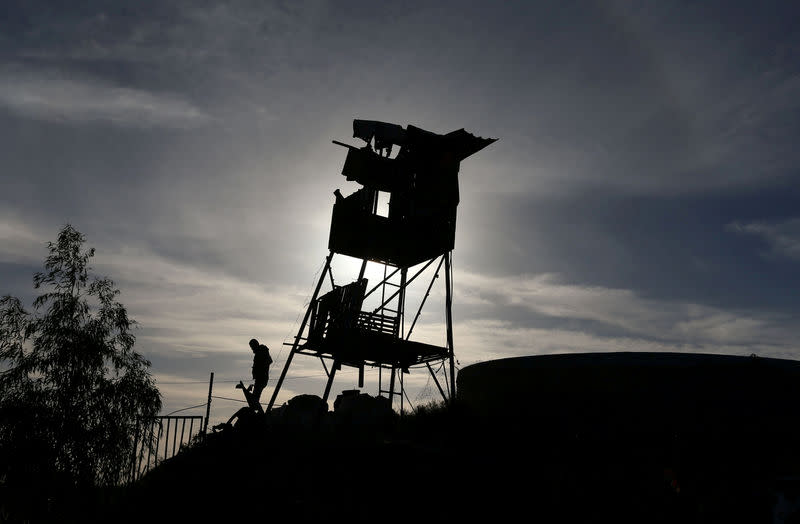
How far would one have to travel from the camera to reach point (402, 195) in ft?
69.0

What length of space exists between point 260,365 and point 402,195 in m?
7.46

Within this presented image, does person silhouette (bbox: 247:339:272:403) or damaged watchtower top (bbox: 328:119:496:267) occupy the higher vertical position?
damaged watchtower top (bbox: 328:119:496:267)

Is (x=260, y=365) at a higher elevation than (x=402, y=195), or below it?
below

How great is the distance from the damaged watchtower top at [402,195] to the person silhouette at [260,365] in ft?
14.7

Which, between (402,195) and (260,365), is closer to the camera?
(260,365)

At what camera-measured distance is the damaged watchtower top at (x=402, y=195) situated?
2055cm

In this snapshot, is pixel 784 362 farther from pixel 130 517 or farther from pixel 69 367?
pixel 69 367

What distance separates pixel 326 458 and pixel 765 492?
32.3ft

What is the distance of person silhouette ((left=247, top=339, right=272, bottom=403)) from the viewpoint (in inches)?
718

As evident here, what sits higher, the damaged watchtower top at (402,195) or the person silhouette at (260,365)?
the damaged watchtower top at (402,195)

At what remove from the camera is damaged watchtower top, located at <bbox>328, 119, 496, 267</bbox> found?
20.5 meters

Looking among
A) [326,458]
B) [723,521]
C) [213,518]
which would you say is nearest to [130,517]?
[213,518]

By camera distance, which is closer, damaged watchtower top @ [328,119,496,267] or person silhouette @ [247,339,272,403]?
person silhouette @ [247,339,272,403]

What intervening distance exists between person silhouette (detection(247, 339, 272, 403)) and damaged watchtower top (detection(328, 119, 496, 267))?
448cm
